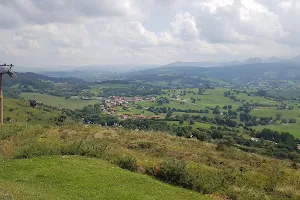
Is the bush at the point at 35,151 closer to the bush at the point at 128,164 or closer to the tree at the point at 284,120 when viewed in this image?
the bush at the point at 128,164

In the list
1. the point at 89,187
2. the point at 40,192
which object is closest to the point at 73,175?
the point at 89,187

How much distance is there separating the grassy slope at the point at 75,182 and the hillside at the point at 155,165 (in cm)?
5

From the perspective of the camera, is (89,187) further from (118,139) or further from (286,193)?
(118,139)

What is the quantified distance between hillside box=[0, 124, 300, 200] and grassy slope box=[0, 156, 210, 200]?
Result: 0.05 meters

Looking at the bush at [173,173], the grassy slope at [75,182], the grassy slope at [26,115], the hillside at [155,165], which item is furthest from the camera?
the grassy slope at [26,115]

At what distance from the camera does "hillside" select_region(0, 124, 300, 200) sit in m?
16.3

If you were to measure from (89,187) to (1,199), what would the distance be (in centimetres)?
453

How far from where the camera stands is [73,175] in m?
15.8

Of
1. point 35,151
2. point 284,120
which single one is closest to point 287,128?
point 284,120

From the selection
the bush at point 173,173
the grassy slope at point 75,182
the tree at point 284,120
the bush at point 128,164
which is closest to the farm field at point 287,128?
the tree at point 284,120

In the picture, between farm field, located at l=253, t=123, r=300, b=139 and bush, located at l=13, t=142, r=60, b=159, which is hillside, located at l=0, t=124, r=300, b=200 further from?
farm field, located at l=253, t=123, r=300, b=139

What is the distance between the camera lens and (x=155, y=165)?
19.3 meters

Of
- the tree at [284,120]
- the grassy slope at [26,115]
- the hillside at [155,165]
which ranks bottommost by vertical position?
the tree at [284,120]

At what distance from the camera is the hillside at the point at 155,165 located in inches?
642
